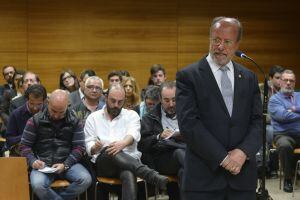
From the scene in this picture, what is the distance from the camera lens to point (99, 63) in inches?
316

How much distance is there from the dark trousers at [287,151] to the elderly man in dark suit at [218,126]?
296 cm

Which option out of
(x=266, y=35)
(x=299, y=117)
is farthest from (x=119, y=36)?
(x=299, y=117)

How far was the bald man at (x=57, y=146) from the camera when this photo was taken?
4.10 m

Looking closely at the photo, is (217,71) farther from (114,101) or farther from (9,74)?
(9,74)

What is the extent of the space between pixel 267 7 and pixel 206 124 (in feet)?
21.7

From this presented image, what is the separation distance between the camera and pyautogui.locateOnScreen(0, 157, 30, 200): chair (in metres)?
2.77

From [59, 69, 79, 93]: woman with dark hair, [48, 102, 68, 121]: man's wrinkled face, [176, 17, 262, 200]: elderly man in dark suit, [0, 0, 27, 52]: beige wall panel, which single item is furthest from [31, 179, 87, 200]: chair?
[0, 0, 27, 52]: beige wall panel

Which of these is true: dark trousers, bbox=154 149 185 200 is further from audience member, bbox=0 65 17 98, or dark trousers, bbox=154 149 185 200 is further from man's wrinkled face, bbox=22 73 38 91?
audience member, bbox=0 65 17 98

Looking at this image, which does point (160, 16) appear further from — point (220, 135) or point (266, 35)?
point (220, 135)

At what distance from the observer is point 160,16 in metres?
8.17

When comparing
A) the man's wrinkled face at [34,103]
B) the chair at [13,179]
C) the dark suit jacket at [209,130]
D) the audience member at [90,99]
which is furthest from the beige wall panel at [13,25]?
the dark suit jacket at [209,130]

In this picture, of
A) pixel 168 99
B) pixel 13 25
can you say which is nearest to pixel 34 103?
pixel 168 99

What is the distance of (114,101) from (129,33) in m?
3.90

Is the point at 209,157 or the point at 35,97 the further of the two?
the point at 35,97
